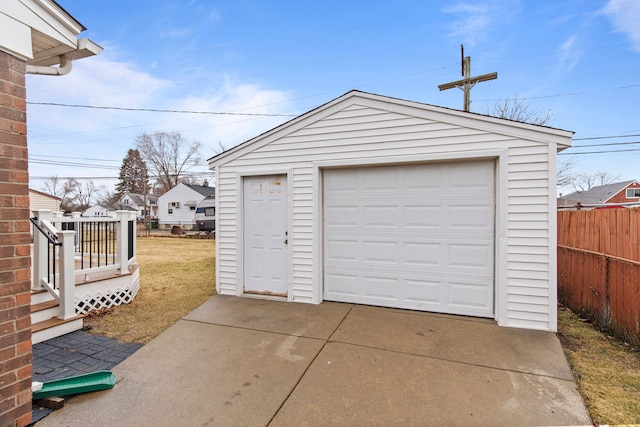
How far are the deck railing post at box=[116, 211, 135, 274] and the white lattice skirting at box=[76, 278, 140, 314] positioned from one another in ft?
1.09

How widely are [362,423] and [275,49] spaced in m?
11.8

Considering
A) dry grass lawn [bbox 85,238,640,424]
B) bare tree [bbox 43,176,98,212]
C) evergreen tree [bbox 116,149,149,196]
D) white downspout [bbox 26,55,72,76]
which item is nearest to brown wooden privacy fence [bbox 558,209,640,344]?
dry grass lawn [bbox 85,238,640,424]

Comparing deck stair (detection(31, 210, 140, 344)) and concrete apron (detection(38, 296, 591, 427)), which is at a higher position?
deck stair (detection(31, 210, 140, 344))

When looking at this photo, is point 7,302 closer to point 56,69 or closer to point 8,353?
point 8,353

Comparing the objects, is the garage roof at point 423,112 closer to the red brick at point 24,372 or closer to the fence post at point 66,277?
the fence post at point 66,277

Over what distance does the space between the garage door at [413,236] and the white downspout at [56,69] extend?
3291 mm

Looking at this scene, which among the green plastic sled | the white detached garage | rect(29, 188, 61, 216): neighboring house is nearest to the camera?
the green plastic sled

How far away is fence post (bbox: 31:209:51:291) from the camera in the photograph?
390 cm

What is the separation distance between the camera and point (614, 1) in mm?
6656

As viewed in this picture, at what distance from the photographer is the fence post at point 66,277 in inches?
148

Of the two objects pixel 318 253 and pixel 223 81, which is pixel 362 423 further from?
pixel 223 81

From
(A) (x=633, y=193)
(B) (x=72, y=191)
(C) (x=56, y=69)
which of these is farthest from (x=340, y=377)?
(B) (x=72, y=191)

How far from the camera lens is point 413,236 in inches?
173

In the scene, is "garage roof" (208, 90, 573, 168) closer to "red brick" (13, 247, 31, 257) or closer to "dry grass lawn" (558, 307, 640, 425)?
"dry grass lawn" (558, 307, 640, 425)
